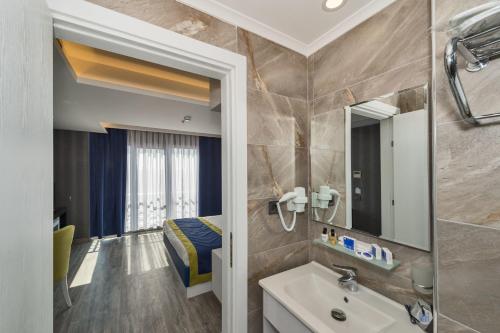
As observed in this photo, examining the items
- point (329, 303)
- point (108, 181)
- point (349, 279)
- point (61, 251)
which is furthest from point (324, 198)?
point (108, 181)

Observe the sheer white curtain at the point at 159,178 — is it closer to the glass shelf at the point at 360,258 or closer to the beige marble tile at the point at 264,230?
the beige marble tile at the point at 264,230

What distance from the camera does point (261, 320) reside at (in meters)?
1.21

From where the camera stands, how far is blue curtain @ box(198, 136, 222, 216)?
505 centimetres

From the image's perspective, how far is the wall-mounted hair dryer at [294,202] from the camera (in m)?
1.25

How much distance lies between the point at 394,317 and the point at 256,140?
3.54 ft

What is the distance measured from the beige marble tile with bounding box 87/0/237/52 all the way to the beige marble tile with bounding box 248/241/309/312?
1244mm

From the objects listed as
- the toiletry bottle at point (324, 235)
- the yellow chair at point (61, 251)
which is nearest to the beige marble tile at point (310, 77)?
the toiletry bottle at point (324, 235)

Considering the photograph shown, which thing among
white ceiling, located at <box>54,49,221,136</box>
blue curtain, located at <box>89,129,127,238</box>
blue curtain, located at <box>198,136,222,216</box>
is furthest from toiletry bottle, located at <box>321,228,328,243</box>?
blue curtain, located at <box>89,129,127,238</box>

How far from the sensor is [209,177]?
5184 millimetres

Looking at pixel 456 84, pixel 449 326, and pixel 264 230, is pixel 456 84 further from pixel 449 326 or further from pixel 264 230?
pixel 264 230

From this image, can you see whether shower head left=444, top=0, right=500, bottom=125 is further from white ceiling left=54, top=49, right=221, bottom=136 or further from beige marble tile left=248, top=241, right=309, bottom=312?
white ceiling left=54, top=49, right=221, bottom=136

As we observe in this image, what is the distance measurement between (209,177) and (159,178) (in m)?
1.19

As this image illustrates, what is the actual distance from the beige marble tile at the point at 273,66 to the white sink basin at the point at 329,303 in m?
1.16

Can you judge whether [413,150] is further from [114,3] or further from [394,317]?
[114,3]
